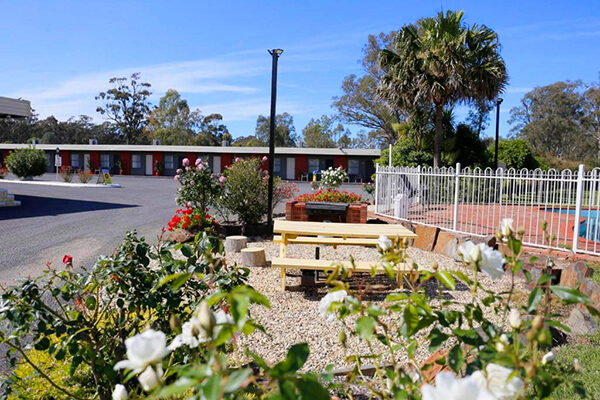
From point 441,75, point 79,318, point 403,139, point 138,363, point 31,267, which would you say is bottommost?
point 31,267

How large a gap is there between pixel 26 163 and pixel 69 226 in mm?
20446

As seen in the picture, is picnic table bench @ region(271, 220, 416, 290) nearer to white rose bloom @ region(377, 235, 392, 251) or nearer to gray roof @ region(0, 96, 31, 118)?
white rose bloom @ region(377, 235, 392, 251)

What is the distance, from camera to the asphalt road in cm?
827

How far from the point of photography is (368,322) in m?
1.24

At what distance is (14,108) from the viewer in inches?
693

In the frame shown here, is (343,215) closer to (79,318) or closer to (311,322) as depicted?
(311,322)

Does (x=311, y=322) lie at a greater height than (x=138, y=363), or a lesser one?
lesser

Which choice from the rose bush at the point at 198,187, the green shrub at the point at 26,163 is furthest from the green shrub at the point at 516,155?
the green shrub at the point at 26,163

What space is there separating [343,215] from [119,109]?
2284 inches

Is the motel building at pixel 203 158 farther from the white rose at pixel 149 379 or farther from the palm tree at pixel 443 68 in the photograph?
the white rose at pixel 149 379

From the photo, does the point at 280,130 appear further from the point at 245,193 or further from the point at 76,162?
the point at 245,193

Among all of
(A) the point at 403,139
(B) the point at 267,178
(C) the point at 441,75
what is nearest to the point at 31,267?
(B) the point at 267,178

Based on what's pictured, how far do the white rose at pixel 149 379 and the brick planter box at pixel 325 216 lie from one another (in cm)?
1005

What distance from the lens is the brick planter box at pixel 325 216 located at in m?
11.0
